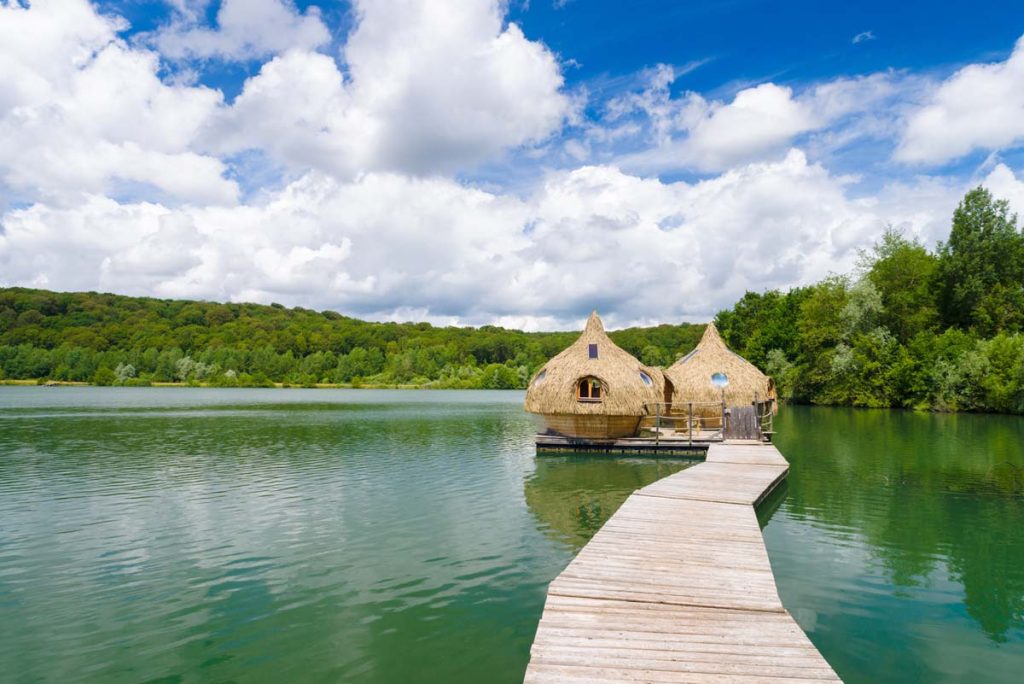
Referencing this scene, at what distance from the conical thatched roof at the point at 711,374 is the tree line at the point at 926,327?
27.4 metres

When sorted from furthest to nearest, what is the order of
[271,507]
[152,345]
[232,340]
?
1. [232,340]
2. [152,345]
3. [271,507]

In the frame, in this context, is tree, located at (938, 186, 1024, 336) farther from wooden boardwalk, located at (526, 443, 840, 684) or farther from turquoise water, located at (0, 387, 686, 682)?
wooden boardwalk, located at (526, 443, 840, 684)

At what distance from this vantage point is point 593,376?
25.1 m

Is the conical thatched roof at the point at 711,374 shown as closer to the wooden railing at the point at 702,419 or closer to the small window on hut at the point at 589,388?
the wooden railing at the point at 702,419

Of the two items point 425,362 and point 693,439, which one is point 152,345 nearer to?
point 425,362

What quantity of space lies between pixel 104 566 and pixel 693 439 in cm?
2134

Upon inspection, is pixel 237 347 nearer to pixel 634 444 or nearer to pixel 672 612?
pixel 634 444

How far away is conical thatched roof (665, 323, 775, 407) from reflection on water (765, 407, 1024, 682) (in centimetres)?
564

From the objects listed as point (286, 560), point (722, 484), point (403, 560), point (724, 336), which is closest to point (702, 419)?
point (722, 484)

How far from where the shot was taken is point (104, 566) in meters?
11.0

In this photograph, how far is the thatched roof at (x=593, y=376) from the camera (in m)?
24.7

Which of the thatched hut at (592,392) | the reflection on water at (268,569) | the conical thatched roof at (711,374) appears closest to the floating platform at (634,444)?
the thatched hut at (592,392)

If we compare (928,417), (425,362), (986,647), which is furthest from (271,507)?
(425,362)

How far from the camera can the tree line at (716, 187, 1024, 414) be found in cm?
4781
